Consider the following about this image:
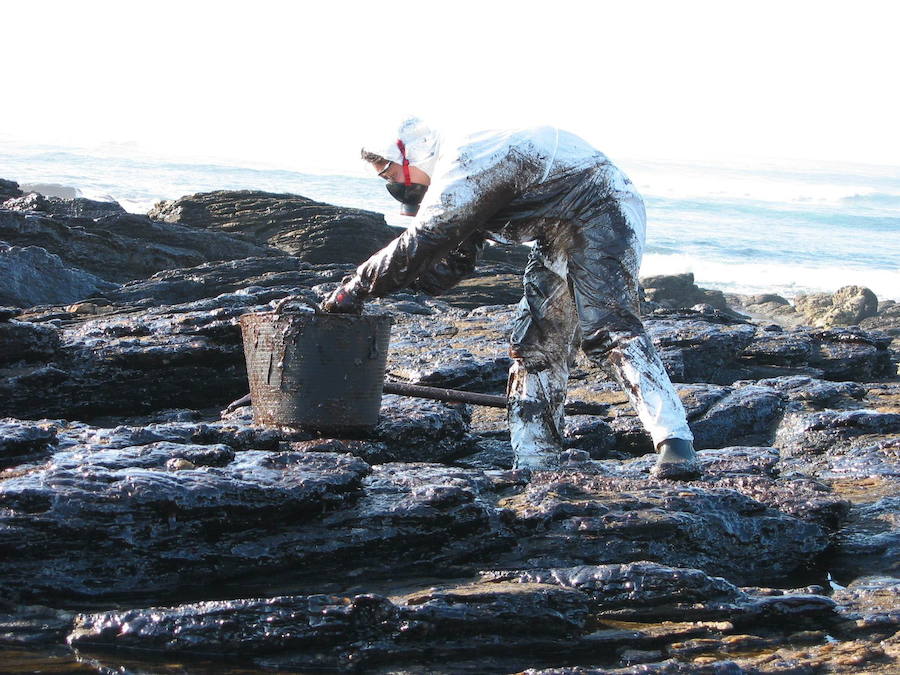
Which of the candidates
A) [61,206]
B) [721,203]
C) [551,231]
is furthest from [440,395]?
[721,203]

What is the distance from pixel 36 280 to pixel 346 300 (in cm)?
604

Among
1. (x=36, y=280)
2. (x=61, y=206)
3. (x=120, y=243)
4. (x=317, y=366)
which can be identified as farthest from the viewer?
(x=61, y=206)

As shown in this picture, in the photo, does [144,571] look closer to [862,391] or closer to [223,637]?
[223,637]

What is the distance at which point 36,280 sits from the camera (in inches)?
389

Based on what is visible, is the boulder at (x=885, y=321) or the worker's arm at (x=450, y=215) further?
the boulder at (x=885, y=321)

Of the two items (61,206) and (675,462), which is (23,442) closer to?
(675,462)

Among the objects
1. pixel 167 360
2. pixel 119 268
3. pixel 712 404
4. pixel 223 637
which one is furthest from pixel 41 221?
pixel 223 637

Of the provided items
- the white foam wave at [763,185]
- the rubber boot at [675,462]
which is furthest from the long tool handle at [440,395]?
the white foam wave at [763,185]

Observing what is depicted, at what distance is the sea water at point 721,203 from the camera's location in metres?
34.0

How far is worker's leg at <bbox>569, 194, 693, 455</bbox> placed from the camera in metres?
4.59

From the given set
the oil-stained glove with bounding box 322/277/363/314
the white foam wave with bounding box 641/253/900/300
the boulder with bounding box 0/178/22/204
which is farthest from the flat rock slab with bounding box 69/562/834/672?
the white foam wave with bounding box 641/253/900/300

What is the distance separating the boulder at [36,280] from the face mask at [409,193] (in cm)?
578

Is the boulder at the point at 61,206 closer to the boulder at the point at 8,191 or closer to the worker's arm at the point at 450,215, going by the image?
the boulder at the point at 8,191

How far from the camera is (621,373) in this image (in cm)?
466
